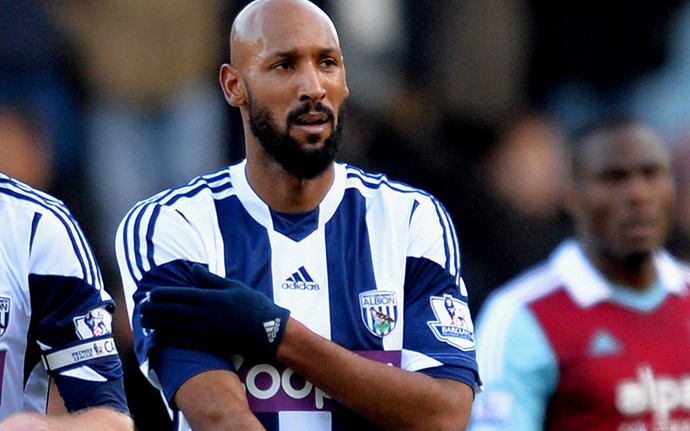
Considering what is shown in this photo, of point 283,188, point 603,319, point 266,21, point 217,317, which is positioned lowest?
point 217,317

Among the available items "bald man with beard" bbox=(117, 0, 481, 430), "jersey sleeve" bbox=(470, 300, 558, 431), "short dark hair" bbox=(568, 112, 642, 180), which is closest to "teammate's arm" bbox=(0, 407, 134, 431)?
"bald man with beard" bbox=(117, 0, 481, 430)

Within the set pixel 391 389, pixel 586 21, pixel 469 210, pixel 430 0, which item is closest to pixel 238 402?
pixel 391 389

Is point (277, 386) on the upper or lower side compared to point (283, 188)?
lower

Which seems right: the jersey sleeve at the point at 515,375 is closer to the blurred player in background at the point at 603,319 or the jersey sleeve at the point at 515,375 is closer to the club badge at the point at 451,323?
the blurred player in background at the point at 603,319

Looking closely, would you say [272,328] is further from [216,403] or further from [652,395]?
[652,395]

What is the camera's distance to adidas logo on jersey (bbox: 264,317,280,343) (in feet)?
15.6

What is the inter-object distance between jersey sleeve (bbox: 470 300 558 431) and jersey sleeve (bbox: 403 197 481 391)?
126 cm

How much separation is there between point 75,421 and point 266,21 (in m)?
1.44

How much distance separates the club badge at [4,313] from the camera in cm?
466

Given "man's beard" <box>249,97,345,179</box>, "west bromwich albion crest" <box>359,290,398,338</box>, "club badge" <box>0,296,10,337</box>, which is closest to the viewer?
"club badge" <box>0,296,10,337</box>

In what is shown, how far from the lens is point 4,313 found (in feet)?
15.3

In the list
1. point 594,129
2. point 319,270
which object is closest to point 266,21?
point 319,270

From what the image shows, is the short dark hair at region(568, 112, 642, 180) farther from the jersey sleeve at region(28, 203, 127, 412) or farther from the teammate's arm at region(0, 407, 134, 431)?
the teammate's arm at region(0, 407, 134, 431)

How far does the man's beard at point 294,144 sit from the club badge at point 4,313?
94cm
